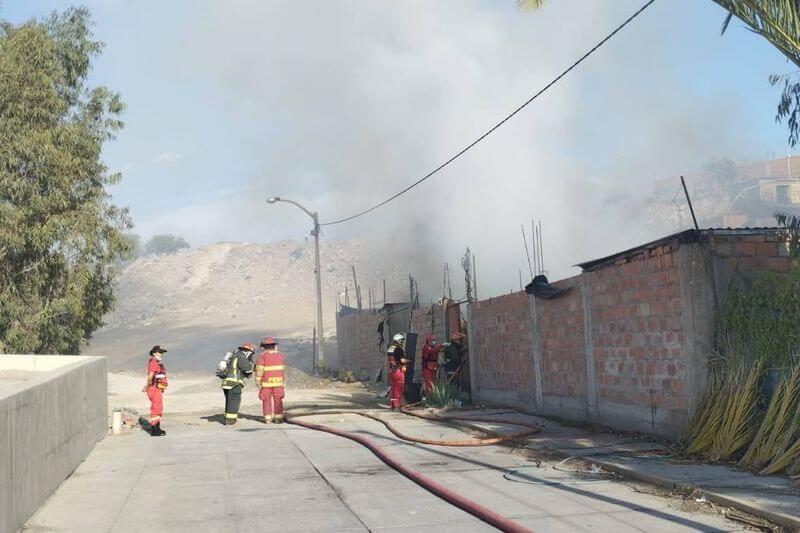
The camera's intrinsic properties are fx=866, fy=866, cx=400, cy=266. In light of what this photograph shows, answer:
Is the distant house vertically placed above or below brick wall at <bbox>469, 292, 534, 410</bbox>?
above

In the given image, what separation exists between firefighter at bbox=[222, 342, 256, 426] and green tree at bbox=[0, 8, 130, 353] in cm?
758

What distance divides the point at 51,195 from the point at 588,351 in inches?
568

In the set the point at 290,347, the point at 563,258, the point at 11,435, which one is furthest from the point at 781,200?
the point at 11,435

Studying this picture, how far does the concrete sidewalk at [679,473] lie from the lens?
7008 mm

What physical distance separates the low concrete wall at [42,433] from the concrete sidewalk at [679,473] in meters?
5.75

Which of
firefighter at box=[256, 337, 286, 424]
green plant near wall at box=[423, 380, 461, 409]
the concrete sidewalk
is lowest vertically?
Answer: the concrete sidewalk

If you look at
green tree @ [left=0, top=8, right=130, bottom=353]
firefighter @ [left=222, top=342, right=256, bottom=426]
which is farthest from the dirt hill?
firefighter @ [left=222, top=342, right=256, bottom=426]

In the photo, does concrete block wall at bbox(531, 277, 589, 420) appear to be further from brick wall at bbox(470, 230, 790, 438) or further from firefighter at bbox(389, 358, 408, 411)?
firefighter at bbox(389, 358, 408, 411)

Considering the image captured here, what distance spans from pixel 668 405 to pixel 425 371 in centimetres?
832

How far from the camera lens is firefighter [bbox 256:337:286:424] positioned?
16.5m

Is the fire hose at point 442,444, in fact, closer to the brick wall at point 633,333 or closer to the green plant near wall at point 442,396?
the green plant near wall at point 442,396

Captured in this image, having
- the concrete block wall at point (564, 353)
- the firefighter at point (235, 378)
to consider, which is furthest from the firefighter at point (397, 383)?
the concrete block wall at point (564, 353)

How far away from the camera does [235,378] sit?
15.9m

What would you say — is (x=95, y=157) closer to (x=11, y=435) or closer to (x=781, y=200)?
(x=11, y=435)
